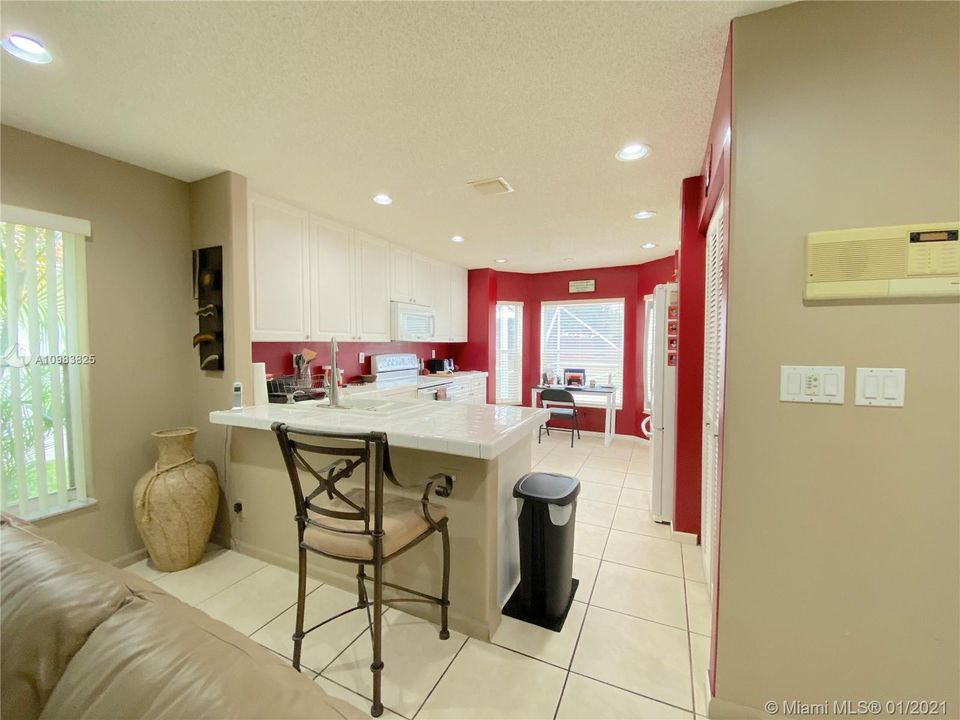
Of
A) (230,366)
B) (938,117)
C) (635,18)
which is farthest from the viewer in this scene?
(230,366)

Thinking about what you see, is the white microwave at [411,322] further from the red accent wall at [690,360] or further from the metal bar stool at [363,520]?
the red accent wall at [690,360]

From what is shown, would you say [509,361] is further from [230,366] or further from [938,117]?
[938,117]

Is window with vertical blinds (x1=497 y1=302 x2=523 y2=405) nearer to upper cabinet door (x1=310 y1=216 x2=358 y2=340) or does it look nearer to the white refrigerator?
upper cabinet door (x1=310 y1=216 x2=358 y2=340)

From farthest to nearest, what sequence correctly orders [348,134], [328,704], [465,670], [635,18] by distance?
[348,134], [465,670], [635,18], [328,704]

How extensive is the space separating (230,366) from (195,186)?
126cm

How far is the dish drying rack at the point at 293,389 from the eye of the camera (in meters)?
3.09

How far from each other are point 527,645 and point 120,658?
157 centimetres

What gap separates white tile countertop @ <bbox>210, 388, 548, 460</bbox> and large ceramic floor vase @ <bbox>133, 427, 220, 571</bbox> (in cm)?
39

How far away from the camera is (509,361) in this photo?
240 inches

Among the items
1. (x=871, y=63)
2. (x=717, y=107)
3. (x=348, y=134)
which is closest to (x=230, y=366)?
(x=348, y=134)

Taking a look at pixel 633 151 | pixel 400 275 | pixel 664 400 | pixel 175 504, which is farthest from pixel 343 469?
pixel 400 275

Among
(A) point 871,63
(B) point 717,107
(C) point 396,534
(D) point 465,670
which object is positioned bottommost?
(D) point 465,670

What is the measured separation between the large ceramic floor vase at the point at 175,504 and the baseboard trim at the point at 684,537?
10.2 ft

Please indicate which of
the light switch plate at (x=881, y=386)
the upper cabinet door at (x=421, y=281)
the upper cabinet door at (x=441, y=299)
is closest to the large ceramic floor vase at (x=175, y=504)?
the upper cabinet door at (x=421, y=281)
